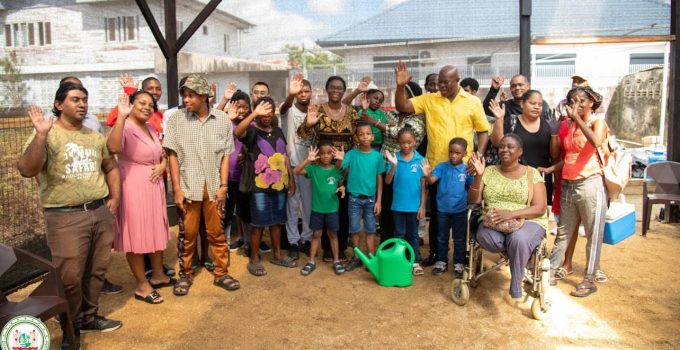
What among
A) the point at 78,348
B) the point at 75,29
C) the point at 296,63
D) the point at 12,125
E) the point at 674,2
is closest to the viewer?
the point at 78,348

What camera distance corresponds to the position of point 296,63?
6996mm

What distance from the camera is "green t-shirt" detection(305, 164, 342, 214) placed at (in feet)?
15.5

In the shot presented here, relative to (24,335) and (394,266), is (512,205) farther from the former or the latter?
(24,335)

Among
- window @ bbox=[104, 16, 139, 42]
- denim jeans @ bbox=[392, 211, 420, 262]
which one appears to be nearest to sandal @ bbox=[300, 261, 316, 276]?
denim jeans @ bbox=[392, 211, 420, 262]

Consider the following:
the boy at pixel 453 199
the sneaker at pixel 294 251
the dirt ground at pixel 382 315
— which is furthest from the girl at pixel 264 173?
the boy at pixel 453 199

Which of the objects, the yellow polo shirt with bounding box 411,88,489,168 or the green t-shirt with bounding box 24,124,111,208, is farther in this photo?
the yellow polo shirt with bounding box 411,88,489,168

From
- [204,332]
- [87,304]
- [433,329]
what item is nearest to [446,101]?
[433,329]

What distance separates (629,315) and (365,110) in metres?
2.82

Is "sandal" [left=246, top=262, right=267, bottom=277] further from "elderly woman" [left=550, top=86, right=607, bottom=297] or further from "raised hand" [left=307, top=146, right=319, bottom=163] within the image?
"elderly woman" [left=550, top=86, right=607, bottom=297]

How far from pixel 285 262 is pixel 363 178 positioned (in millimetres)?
1156

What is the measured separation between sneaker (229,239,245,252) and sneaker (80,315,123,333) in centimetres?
193

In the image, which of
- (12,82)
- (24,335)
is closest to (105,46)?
(12,82)

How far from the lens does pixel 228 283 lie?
444cm

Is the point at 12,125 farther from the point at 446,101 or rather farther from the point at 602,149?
the point at 602,149
